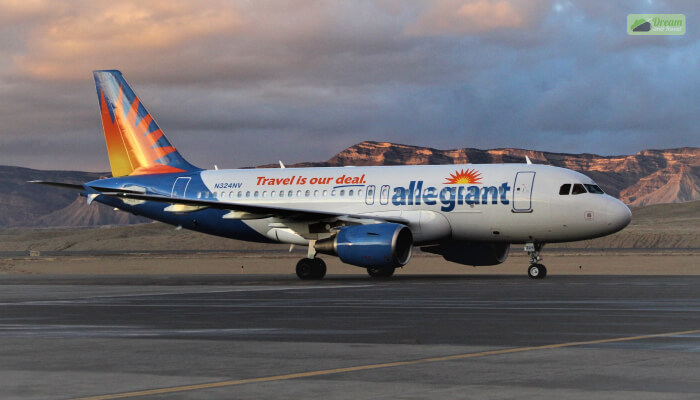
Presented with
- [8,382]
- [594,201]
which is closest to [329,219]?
[594,201]

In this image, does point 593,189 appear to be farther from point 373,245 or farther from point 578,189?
point 373,245

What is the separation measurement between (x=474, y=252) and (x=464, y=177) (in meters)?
3.61

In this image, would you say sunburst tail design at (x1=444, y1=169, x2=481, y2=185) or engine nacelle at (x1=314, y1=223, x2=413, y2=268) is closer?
engine nacelle at (x1=314, y1=223, x2=413, y2=268)

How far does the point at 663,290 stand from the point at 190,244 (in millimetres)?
94880

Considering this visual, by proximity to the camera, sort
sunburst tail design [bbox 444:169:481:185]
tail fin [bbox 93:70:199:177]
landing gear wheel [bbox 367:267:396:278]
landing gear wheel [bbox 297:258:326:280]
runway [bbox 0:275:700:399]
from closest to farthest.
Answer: runway [bbox 0:275:700:399] → sunburst tail design [bbox 444:169:481:185] → landing gear wheel [bbox 297:258:326:280] → landing gear wheel [bbox 367:267:396:278] → tail fin [bbox 93:70:199:177]

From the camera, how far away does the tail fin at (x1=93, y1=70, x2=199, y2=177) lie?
46.7m

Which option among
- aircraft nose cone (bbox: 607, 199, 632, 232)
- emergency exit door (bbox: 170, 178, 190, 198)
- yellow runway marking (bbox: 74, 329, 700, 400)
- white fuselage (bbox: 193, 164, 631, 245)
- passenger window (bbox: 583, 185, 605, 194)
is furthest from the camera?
emergency exit door (bbox: 170, 178, 190, 198)

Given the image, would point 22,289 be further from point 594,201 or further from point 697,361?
point 697,361

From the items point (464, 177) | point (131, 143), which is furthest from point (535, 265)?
point (131, 143)

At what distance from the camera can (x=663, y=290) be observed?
2758cm

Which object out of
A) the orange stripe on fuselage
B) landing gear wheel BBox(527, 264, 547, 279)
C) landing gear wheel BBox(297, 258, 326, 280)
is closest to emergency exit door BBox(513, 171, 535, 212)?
landing gear wheel BBox(527, 264, 547, 279)

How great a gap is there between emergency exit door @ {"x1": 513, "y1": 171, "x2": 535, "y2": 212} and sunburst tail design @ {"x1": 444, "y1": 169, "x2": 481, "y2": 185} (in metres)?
1.39

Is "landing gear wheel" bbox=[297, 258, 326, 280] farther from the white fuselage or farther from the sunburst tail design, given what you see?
the sunburst tail design

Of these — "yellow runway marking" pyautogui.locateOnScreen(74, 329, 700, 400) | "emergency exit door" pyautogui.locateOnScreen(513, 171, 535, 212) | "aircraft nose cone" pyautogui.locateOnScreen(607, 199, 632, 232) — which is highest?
"emergency exit door" pyautogui.locateOnScreen(513, 171, 535, 212)
